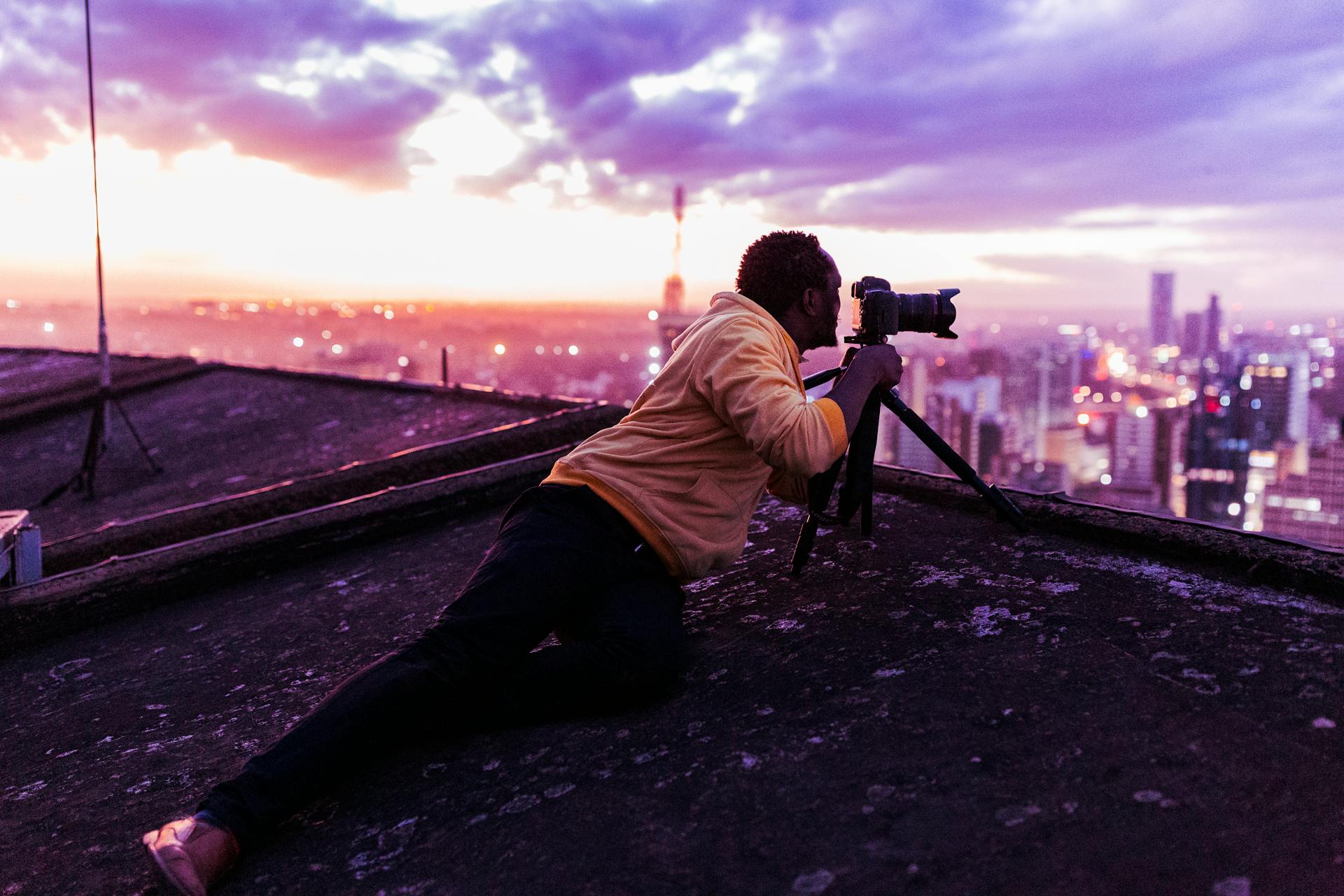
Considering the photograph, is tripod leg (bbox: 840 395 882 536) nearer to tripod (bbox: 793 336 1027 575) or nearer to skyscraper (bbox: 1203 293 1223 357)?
tripod (bbox: 793 336 1027 575)

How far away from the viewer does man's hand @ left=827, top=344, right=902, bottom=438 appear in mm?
2273

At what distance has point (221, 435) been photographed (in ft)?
21.2

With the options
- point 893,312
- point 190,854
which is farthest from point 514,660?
point 893,312

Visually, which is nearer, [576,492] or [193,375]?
[576,492]

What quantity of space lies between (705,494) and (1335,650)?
1.41m

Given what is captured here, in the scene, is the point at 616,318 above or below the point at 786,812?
above

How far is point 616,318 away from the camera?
61156 mm

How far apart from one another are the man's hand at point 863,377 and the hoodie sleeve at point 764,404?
83 millimetres

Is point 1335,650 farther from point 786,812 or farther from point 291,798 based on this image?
point 291,798

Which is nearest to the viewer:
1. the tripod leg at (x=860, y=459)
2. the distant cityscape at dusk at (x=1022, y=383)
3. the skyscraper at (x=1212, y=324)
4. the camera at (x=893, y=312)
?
the camera at (x=893, y=312)

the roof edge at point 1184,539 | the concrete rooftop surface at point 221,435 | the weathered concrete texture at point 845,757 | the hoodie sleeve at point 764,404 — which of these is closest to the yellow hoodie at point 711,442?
the hoodie sleeve at point 764,404

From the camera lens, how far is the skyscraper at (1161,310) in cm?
9306

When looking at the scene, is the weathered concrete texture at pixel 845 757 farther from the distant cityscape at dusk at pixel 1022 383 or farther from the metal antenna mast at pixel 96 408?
the distant cityscape at dusk at pixel 1022 383

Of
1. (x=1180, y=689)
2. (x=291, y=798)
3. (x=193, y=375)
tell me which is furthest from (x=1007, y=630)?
(x=193, y=375)
